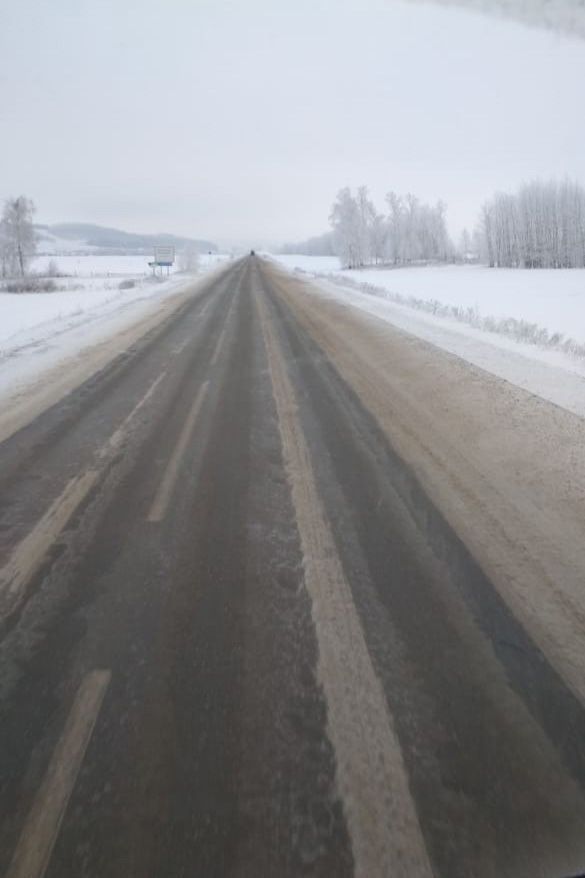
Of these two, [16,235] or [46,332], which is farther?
[16,235]

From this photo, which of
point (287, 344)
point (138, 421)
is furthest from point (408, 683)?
point (287, 344)

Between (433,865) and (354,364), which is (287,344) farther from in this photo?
(433,865)

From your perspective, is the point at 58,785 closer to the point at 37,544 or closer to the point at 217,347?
the point at 37,544

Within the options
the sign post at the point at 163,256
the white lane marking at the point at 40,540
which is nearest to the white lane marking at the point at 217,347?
the white lane marking at the point at 40,540

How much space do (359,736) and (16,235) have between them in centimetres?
7515

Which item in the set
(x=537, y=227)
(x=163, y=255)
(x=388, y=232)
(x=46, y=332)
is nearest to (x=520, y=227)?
(x=537, y=227)

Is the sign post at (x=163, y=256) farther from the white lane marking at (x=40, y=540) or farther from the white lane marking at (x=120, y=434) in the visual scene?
the white lane marking at (x=40, y=540)

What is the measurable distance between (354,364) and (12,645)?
7.52 metres

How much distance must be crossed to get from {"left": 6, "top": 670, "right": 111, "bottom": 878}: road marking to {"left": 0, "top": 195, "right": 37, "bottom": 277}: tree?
70948mm

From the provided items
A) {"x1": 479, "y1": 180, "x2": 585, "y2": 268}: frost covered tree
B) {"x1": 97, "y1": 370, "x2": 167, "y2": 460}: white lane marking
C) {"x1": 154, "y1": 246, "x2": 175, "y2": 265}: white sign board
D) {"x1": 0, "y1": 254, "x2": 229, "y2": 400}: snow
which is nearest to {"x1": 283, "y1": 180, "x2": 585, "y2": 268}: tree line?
{"x1": 479, "y1": 180, "x2": 585, "y2": 268}: frost covered tree

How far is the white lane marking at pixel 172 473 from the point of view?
155 inches

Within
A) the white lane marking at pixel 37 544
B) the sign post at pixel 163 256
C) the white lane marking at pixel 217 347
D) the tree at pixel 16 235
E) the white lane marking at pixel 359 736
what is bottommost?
the white lane marking at pixel 359 736

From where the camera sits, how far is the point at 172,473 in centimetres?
463

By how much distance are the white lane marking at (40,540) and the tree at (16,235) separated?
68.4 m
